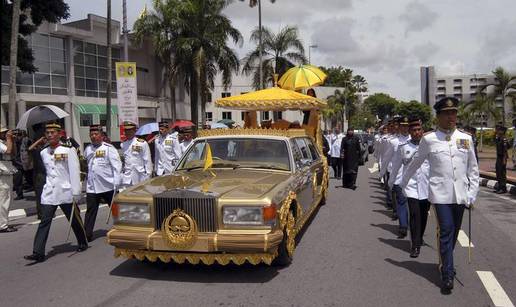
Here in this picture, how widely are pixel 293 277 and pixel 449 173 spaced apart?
198 centimetres

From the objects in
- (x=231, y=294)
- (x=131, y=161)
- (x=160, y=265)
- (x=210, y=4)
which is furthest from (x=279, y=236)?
(x=210, y=4)

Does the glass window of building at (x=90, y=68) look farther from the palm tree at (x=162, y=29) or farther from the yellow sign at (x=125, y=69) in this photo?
the yellow sign at (x=125, y=69)

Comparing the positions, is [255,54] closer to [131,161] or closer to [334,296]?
[131,161]

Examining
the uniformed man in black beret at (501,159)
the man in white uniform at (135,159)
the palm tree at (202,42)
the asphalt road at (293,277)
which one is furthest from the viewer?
the palm tree at (202,42)

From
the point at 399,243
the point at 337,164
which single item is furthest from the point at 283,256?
the point at 337,164

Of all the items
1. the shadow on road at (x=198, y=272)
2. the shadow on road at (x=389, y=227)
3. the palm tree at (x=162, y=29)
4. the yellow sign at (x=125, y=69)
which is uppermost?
the palm tree at (x=162, y=29)

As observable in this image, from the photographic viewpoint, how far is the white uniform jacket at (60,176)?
652 centimetres

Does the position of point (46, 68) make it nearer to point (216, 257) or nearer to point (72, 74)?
point (72, 74)

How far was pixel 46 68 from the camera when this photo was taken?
26.9 meters

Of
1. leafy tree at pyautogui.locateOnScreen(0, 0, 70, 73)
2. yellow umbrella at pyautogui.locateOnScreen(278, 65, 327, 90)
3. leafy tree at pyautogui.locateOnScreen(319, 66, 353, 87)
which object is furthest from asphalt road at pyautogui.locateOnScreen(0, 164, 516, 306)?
Answer: leafy tree at pyautogui.locateOnScreen(319, 66, 353, 87)

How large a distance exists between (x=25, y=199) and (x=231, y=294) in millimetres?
9477

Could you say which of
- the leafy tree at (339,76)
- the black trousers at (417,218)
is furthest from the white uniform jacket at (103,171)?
the leafy tree at (339,76)

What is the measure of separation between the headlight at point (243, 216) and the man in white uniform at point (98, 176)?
2942mm

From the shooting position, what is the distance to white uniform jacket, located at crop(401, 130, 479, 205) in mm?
5094
